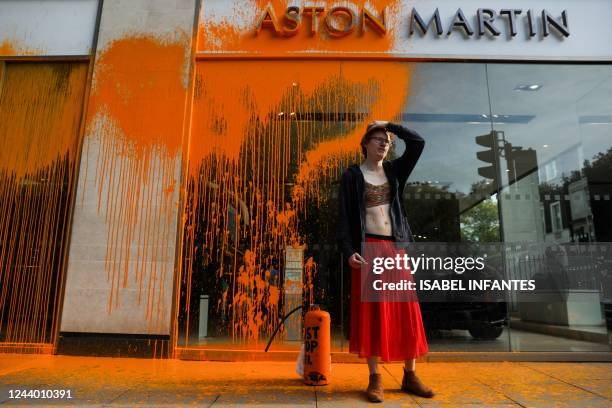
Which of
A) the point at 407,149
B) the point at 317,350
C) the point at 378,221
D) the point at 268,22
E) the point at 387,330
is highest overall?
the point at 268,22

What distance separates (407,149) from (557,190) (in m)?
2.78

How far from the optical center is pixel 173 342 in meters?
4.48

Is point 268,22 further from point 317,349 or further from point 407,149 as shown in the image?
point 317,349

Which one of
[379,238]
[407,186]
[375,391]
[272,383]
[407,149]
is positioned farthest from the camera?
[407,186]

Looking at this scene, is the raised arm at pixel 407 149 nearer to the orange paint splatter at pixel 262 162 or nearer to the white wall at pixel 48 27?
the orange paint splatter at pixel 262 162

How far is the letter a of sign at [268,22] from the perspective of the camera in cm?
520

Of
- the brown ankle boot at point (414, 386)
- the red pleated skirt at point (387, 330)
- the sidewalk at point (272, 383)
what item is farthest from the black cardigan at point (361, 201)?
the sidewalk at point (272, 383)

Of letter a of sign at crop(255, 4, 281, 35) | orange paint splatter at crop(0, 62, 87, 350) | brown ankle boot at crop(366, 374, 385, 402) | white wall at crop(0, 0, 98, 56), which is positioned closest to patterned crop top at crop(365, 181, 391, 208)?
brown ankle boot at crop(366, 374, 385, 402)

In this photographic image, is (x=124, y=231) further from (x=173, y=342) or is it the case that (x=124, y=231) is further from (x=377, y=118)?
(x=377, y=118)

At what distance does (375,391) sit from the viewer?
2934mm

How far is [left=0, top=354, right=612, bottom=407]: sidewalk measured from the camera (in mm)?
2943

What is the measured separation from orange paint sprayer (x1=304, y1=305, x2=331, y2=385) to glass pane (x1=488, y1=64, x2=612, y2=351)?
2.48m

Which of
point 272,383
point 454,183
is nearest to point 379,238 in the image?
point 272,383

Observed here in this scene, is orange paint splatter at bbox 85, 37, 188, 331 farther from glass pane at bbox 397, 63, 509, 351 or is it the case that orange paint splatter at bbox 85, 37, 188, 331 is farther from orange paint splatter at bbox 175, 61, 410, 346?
glass pane at bbox 397, 63, 509, 351
